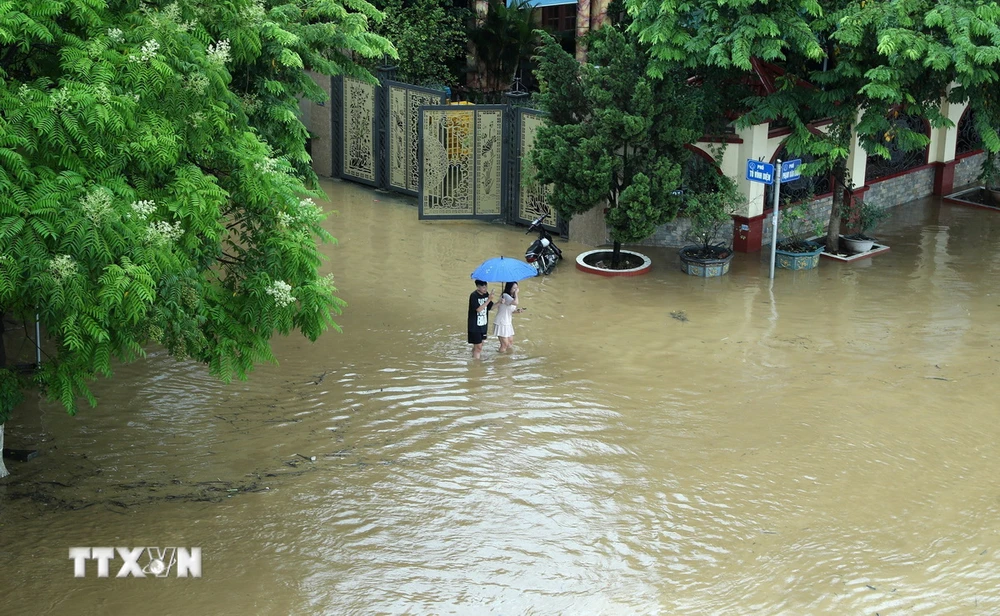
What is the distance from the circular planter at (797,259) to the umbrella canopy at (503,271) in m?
5.57

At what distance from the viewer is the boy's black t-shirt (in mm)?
14039

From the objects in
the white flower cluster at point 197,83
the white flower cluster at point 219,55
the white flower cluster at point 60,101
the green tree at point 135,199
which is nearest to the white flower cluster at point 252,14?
the green tree at point 135,199

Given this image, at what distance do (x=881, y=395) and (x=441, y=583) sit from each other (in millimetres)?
6323

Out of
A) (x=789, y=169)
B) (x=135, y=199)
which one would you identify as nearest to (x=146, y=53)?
(x=135, y=199)

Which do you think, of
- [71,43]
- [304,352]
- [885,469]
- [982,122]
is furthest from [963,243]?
[71,43]

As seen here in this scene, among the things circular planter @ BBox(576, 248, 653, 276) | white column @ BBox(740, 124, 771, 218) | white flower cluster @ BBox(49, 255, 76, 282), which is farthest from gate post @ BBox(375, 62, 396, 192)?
white flower cluster @ BBox(49, 255, 76, 282)

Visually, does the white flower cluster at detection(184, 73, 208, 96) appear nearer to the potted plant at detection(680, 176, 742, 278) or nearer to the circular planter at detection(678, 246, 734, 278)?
the potted plant at detection(680, 176, 742, 278)

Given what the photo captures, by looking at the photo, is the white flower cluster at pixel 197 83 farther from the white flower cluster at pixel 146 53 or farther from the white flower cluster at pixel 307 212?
the white flower cluster at pixel 307 212

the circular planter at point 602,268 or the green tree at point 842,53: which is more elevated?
the green tree at point 842,53

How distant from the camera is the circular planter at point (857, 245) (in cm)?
1888

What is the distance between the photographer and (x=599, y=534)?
33.3 feet

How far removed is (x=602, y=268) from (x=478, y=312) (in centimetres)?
425

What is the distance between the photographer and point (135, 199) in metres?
8.70

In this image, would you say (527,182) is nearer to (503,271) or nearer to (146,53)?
(503,271)
